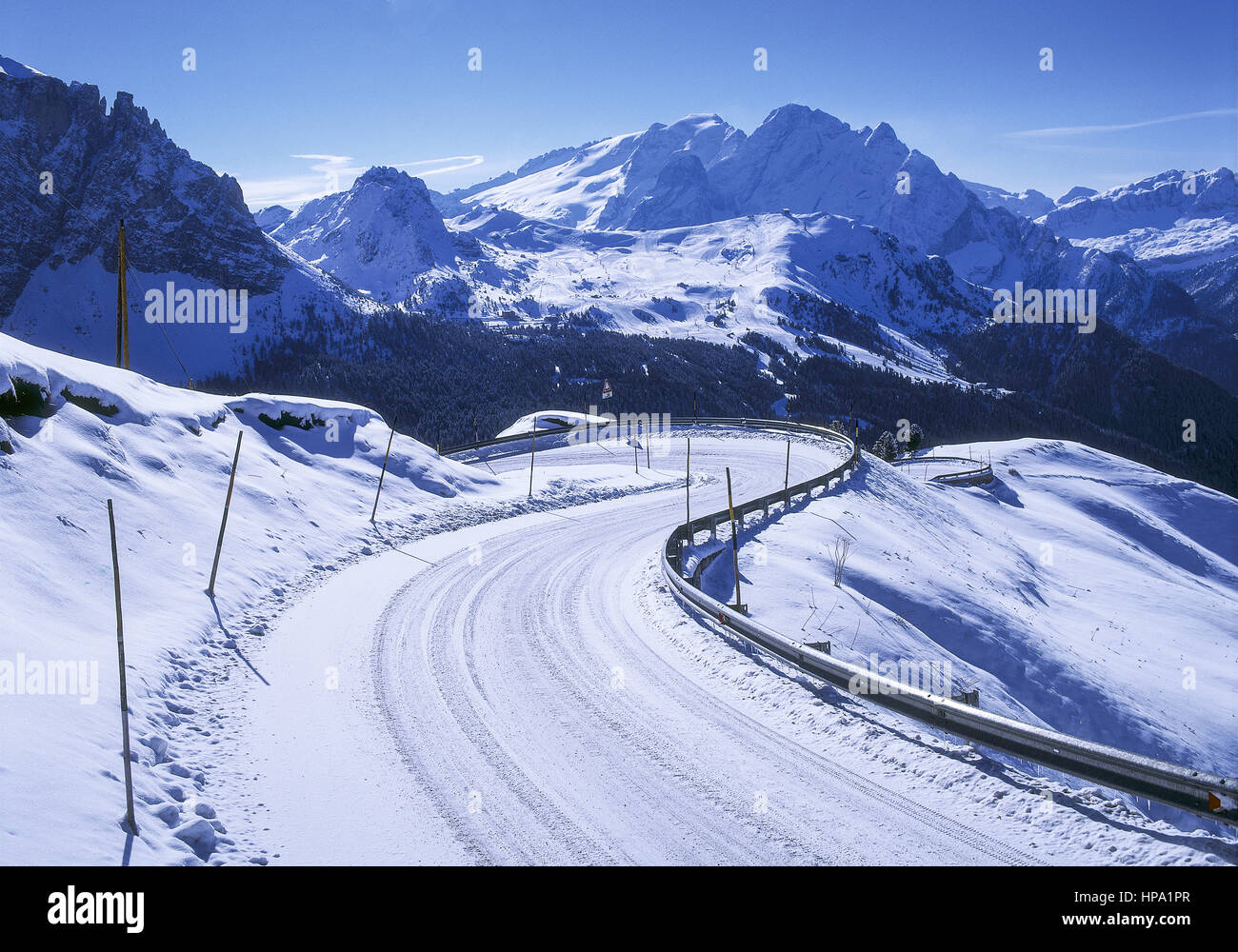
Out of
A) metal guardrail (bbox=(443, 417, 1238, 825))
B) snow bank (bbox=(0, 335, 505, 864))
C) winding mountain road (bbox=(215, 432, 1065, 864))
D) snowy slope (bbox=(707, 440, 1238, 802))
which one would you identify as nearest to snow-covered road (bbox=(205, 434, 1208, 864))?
winding mountain road (bbox=(215, 432, 1065, 864))

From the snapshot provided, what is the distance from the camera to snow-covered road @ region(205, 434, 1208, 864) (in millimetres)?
9391

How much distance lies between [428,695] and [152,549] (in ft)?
32.3

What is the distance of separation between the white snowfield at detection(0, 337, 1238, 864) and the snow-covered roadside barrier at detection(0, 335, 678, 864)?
8 cm

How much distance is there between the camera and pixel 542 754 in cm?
1182

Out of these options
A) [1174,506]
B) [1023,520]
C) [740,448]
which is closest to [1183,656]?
[1023,520]

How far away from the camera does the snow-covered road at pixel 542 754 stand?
9391 millimetres

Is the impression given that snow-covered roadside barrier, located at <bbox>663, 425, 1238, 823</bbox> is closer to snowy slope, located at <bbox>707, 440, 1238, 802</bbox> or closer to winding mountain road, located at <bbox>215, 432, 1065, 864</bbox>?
winding mountain road, located at <bbox>215, 432, 1065, 864</bbox>

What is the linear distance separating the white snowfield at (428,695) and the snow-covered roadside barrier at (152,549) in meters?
0.08

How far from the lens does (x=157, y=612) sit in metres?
16.3

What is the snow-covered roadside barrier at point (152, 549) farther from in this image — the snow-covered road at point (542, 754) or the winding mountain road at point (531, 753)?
the winding mountain road at point (531, 753)

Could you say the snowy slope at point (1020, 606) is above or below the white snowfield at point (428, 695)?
below

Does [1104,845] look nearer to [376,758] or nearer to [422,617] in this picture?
[376,758]

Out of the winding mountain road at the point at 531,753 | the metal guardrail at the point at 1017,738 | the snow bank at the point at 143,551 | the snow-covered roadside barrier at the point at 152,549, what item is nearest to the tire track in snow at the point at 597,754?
the winding mountain road at the point at 531,753
